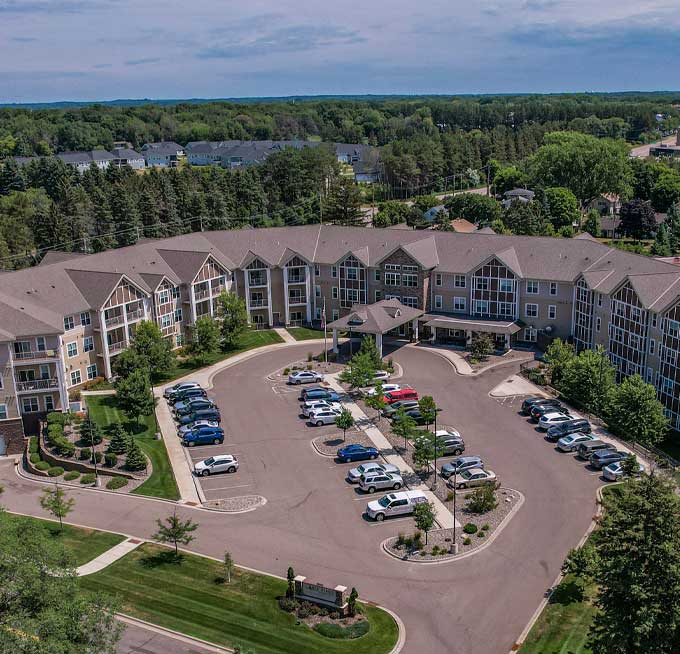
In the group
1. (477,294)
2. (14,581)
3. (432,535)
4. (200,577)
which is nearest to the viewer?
(14,581)

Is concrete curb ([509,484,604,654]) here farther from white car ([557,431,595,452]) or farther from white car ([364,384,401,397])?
white car ([364,384,401,397])

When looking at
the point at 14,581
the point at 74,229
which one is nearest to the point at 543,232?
the point at 74,229

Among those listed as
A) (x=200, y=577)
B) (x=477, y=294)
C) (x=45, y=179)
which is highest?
(x=45, y=179)

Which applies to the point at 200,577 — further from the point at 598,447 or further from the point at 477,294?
the point at 477,294

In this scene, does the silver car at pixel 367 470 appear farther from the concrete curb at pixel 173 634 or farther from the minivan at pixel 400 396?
the concrete curb at pixel 173 634

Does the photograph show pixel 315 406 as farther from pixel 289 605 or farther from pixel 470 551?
pixel 289 605

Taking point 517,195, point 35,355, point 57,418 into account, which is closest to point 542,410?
point 57,418

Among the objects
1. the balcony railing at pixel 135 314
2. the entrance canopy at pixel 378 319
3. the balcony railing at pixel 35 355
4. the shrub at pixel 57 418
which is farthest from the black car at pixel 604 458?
the balcony railing at pixel 135 314
